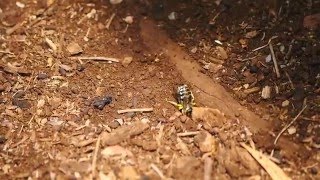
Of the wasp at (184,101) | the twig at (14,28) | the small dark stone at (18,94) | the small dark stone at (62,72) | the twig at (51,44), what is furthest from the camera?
the twig at (14,28)

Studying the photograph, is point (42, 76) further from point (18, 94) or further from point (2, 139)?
point (2, 139)

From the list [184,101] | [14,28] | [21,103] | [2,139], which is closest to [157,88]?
[184,101]

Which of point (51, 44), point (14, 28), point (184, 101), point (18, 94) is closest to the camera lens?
point (184, 101)

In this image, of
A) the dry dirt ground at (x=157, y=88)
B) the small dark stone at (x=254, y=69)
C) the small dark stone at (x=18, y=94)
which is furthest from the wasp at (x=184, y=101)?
the small dark stone at (x=18, y=94)

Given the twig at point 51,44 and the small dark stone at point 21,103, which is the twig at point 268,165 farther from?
the twig at point 51,44

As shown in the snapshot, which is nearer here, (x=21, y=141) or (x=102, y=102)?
(x=21, y=141)

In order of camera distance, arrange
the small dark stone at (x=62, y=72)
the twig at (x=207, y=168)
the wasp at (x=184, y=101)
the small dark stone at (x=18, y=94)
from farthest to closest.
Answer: the small dark stone at (x=62, y=72)
the small dark stone at (x=18, y=94)
the wasp at (x=184, y=101)
the twig at (x=207, y=168)

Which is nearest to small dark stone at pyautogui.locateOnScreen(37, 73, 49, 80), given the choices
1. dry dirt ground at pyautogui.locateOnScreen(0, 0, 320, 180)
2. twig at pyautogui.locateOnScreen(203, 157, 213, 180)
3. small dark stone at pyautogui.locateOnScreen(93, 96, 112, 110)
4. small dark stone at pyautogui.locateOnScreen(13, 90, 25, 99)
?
dry dirt ground at pyautogui.locateOnScreen(0, 0, 320, 180)

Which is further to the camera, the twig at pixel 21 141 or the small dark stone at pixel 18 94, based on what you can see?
the small dark stone at pixel 18 94
